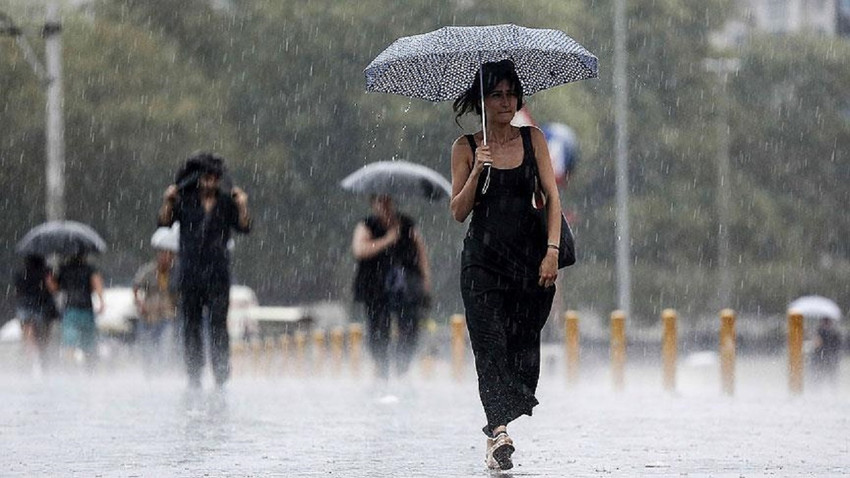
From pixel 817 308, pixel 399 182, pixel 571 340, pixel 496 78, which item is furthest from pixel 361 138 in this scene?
pixel 496 78

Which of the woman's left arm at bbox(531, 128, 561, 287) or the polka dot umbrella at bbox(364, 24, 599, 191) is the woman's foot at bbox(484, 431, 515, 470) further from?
the polka dot umbrella at bbox(364, 24, 599, 191)

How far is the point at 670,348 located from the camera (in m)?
19.7

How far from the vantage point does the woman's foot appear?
872 cm

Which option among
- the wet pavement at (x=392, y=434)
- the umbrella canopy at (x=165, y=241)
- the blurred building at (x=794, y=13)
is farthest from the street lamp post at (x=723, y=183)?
the wet pavement at (x=392, y=434)

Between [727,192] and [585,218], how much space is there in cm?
487

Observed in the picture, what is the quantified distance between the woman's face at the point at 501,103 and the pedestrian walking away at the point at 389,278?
6.79m

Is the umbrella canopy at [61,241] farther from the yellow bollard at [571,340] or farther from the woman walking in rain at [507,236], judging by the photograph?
the woman walking in rain at [507,236]

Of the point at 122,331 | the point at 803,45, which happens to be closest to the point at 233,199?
the point at 122,331

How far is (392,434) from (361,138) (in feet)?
155

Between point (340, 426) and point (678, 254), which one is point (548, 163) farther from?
point (678, 254)

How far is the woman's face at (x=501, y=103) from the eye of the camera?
9227 millimetres

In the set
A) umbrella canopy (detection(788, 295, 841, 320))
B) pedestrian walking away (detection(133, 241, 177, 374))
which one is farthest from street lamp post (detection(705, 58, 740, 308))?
pedestrian walking away (detection(133, 241, 177, 374))

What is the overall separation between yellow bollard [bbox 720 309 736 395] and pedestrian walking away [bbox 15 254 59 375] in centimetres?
862

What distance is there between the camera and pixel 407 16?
2272 inches
